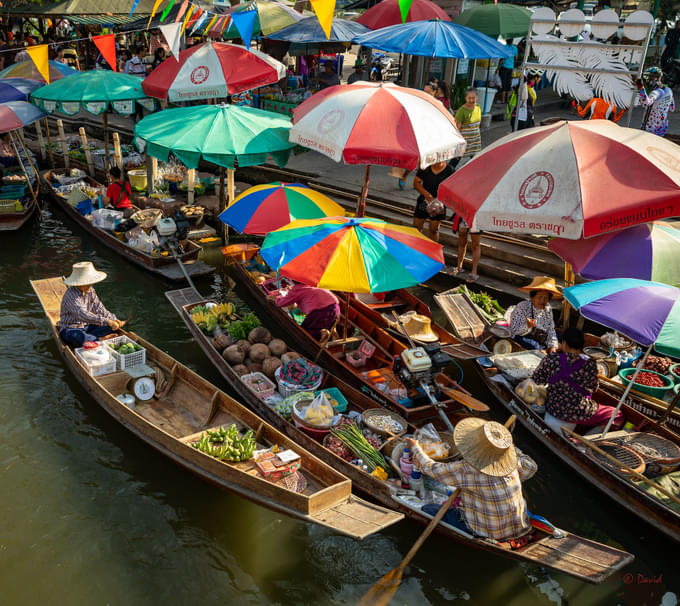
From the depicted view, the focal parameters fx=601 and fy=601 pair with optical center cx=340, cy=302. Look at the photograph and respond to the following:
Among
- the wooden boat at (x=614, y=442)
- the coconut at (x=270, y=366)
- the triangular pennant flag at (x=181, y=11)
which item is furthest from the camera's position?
the triangular pennant flag at (x=181, y=11)

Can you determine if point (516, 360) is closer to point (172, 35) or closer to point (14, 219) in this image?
point (172, 35)

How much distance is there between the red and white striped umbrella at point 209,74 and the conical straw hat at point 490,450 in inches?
358

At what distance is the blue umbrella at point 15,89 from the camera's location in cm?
1405

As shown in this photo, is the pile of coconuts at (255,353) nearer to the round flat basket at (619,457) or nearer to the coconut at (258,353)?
the coconut at (258,353)

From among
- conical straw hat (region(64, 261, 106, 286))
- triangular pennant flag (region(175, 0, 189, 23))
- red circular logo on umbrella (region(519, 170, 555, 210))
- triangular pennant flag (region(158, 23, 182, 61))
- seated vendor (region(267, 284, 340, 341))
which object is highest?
triangular pennant flag (region(175, 0, 189, 23))

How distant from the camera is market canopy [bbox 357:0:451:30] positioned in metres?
15.1

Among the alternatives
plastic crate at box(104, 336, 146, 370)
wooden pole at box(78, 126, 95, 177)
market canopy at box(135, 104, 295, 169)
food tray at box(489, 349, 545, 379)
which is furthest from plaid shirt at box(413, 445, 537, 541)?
wooden pole at box(78, 126, 95, 177)

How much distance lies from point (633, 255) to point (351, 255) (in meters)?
3.27

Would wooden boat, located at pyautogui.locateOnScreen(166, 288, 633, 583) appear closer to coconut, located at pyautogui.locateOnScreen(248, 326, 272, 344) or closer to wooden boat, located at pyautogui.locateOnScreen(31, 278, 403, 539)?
wooden boat, located at pyautogui.locateOnScreen(31, 278, 403, 539)

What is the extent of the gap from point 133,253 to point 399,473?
7.76 meters

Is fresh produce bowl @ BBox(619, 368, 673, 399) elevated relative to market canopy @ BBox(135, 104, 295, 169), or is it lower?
lower

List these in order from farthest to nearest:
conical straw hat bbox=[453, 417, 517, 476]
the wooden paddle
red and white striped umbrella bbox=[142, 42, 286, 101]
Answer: red and white striped umbrella bbox=[142, 42, 286, 101] → the wooden paddle → conical straw hat bbox=[453, 417, 517, 476]

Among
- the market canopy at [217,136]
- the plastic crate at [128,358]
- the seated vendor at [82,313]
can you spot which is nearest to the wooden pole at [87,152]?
the market canopy at [217,136]

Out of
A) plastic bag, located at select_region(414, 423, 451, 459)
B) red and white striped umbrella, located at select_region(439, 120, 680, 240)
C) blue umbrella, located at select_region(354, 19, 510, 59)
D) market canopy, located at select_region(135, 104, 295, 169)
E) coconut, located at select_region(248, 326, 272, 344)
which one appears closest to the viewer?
plastic bag, located at select_region(414, 423, 451, 459)
